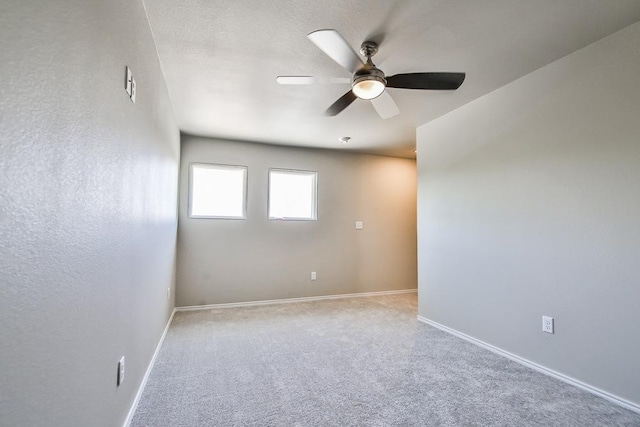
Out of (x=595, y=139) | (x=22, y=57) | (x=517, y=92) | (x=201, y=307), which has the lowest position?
(x=201, y=307)

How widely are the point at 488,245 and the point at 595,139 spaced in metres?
1.16

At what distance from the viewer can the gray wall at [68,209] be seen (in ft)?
2.19

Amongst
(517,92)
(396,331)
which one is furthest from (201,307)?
(517,92)

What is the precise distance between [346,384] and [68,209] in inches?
76.6

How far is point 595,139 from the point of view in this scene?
2119mm

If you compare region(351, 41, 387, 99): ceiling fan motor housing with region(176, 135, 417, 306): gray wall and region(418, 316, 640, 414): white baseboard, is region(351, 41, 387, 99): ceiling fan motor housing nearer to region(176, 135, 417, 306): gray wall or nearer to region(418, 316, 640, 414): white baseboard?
region(418, 316, 640, 414): white baseboard

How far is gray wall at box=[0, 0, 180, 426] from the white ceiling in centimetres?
48

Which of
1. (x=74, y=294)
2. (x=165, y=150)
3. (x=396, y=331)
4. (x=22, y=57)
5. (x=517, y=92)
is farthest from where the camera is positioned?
(x=396, y=331)

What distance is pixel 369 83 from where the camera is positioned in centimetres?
202

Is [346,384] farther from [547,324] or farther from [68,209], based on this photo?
[68,209]

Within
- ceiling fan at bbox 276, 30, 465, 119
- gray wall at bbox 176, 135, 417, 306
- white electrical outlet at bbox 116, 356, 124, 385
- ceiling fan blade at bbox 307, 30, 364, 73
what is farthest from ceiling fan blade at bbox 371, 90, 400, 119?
gray wall at bbox 176, 135, 417, 306

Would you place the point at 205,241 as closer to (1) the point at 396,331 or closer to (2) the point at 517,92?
(1) the point at 396,331

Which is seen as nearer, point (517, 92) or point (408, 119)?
point (517, 92)

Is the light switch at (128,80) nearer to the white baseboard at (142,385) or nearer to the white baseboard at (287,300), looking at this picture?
the white baseboard at (142,385)
